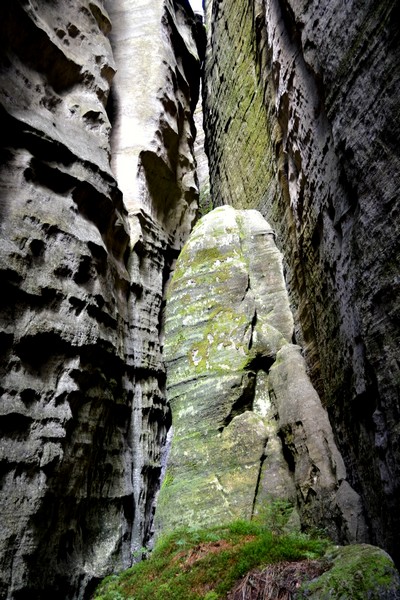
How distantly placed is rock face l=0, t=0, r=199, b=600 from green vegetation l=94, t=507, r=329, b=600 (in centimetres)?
110

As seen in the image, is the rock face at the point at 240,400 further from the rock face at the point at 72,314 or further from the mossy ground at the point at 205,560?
the rock face at the point at 72,314

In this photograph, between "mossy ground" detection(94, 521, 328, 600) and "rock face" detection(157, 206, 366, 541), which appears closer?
"mossy ground" detection(94, 521, 328, 600)

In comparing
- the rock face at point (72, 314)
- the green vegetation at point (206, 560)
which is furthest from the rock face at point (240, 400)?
the rock face at point (72, 314)

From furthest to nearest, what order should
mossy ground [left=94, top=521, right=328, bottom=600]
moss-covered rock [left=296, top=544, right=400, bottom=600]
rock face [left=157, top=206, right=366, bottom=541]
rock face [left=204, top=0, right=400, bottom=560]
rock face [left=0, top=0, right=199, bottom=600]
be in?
1. rock face [left=0, top=0, right=199, bottom=600]
2. rock face [left=157, top=206, right=366, bottom=541]
3. mossy ground [left=94, top=521, right=328, bottom=600]
4. rock face [left=204, top=0, right=400, bottom=560]
5. moss-covered rock [left=296, top=544, right=400, bottom=600]

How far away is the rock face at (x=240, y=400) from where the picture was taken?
5.71 meters

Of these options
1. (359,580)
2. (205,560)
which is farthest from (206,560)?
(359,580)

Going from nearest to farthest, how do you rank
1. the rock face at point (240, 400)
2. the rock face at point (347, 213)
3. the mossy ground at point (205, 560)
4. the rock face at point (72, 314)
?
the rock face at point (347, 213)
the mossy ground at point (205, 560)
the rock face at point (240, 400)
the rock face at point (72, 314)

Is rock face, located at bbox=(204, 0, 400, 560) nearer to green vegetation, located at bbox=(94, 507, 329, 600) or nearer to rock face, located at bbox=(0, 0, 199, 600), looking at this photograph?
green vegetation, located at bbox=(94, 507, 329, 600)

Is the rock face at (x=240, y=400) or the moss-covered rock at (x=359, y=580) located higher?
the rock face at (x=240, y=400)

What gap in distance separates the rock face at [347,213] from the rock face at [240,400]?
0.32m

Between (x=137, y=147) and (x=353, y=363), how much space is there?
8.62 metres

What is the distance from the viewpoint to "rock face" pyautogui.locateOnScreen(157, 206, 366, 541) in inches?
225

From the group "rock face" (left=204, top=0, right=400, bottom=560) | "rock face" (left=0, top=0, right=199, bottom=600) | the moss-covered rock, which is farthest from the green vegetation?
"rock face" (left=0, top=0, right=199, bottom=600)

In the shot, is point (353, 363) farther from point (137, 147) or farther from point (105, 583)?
point (137, 147)
